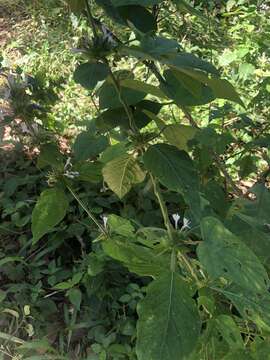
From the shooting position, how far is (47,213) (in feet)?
3.23

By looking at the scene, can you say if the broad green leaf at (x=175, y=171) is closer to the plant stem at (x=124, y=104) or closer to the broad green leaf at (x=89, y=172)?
the plant stem at (x=124, y=104)

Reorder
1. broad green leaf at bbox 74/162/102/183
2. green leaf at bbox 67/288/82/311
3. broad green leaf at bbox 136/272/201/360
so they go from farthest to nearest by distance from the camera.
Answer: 1. green leaf at bbox 67/288/82/311
2. broad green leaf at bbox 74/162/102/183
3. broad green leaf at bbox 136/272/201/360

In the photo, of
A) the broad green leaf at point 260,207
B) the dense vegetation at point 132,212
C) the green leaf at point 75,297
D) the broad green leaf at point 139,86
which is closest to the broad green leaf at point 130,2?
the dense vegetation at point 132,212

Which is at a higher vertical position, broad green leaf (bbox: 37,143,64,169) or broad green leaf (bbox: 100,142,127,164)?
broad green leaf (bbox: 37,143,64,169)

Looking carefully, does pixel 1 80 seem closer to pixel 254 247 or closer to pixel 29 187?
pixel 254 247

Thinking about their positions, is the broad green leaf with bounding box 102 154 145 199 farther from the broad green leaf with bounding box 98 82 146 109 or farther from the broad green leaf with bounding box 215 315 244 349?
the broad green leaf with bounding box 215 315 244 349

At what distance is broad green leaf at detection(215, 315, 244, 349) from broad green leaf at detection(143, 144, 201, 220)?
0.19m

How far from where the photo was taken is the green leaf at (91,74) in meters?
0.77

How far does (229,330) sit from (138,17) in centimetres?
51

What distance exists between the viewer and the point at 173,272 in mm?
816

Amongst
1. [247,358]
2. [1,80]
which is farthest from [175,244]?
[1,80]

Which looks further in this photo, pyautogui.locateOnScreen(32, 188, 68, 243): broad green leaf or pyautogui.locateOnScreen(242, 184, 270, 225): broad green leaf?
pyautogui.locateOnScreen(242, 184, 270, 225): broad green leaf

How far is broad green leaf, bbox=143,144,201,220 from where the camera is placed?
2.75 ft

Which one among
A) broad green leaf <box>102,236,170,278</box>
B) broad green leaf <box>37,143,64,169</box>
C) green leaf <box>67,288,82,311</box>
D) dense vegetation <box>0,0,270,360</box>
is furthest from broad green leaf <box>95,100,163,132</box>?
green leaf <box>67,288,82,311</box>
